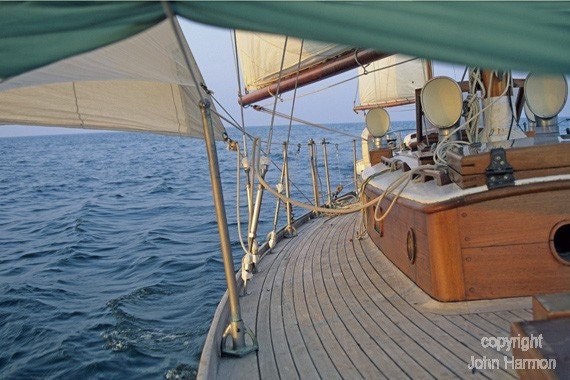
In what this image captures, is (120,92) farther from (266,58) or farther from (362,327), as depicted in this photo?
(266,58)

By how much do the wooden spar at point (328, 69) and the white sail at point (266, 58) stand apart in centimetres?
11

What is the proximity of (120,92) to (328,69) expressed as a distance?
3.61m

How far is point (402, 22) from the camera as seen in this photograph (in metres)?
1.71

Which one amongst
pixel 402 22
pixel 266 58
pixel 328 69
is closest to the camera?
pixel 402 22

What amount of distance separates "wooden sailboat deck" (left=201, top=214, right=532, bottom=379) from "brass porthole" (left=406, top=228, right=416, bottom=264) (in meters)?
0.24

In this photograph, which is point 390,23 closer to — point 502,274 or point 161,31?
point 161,31

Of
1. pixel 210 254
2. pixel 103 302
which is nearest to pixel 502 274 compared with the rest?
pixel 103 302

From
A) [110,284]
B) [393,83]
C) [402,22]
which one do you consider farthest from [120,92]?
[393,83]

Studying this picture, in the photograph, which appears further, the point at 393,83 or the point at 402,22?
the point at 393,83

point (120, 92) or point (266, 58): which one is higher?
point (266, 58)

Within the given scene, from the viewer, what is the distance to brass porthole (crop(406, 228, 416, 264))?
4582mm

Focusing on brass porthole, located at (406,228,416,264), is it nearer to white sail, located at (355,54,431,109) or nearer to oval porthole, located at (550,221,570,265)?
oval porthole, located at (550,221,570,265)

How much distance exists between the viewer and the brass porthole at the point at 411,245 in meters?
4.58

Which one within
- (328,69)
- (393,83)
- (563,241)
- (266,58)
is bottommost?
(563,241)
